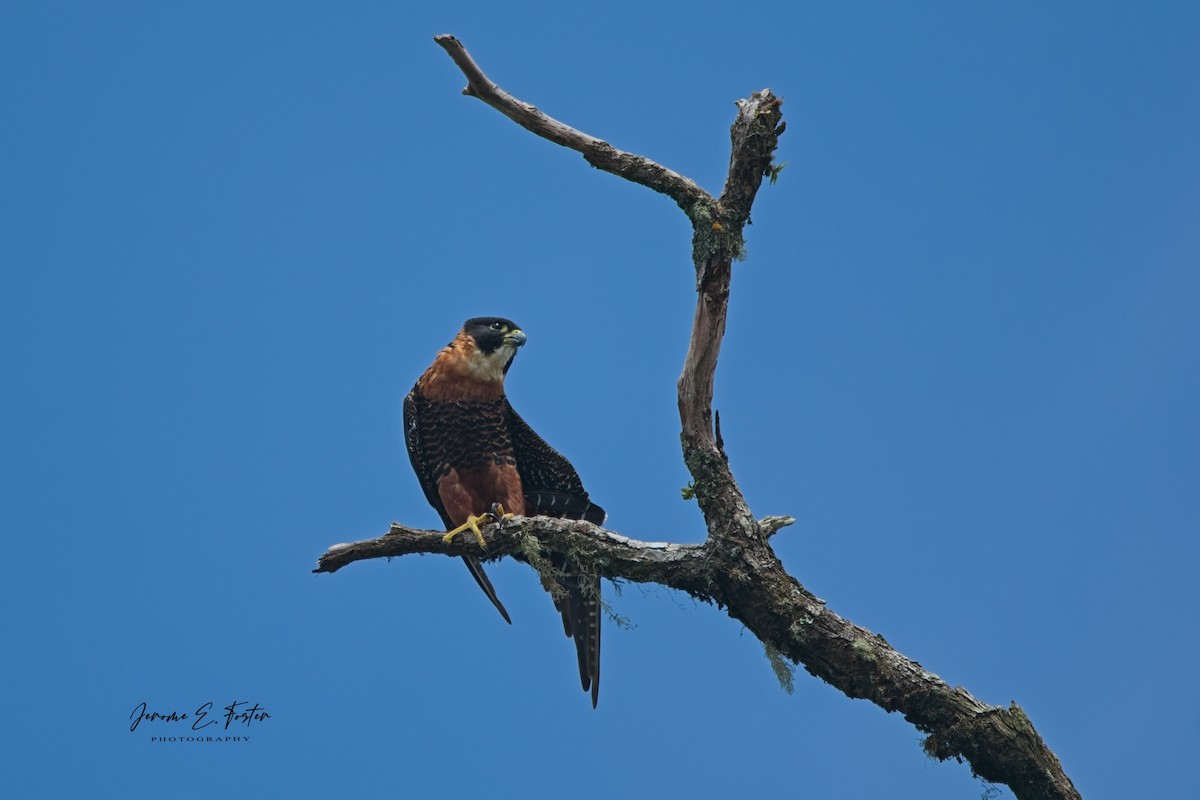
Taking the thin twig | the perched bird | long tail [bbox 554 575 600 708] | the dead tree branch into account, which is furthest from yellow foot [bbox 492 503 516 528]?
the thin twig

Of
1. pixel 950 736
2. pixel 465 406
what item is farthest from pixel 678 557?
pixel 465 406

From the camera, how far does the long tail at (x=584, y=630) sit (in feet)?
20.8

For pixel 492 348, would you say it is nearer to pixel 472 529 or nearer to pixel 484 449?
pixel 484 449

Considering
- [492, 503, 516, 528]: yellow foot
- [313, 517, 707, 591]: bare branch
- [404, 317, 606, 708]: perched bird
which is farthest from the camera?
[404, 317, 606, 708]: perched bird

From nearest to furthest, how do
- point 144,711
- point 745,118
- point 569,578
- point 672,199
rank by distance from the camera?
point 745,118
point 672,199
point 569,578
point 144,711

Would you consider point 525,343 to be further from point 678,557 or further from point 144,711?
point 144,711

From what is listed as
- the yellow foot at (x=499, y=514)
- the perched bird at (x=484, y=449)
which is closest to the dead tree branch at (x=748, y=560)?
the yellow foot at (x=499, y=514)

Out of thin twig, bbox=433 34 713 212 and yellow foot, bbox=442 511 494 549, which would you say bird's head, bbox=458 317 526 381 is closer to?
yellow foot, bbox=442 511 494 549

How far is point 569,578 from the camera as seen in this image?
6.20 m

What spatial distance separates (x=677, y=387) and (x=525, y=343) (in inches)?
86.0

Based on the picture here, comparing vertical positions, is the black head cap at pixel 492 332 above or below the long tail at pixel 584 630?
above

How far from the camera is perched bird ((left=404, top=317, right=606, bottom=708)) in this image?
6.67 metres

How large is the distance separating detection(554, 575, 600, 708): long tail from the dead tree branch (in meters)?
1.03

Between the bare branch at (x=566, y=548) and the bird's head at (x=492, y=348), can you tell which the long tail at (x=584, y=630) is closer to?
the bare branch at (x=566, y=548)
